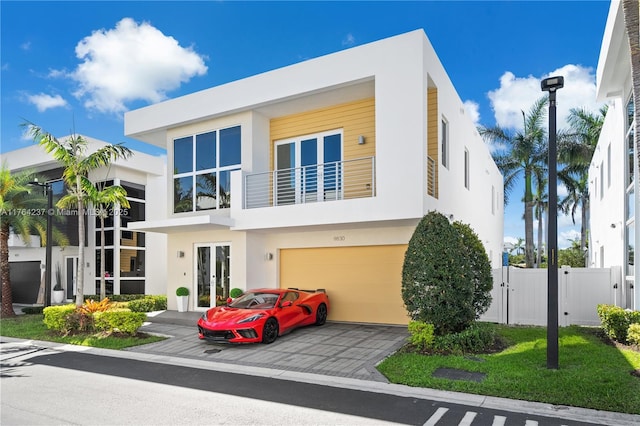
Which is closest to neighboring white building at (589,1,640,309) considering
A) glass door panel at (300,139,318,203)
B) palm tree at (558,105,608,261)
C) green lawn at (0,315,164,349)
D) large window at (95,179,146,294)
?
glass door panel at (300,139,318,203)

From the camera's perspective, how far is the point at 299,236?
13.7 m

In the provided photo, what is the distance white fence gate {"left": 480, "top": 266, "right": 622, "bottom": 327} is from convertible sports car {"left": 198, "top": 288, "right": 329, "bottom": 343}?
18.1 feet

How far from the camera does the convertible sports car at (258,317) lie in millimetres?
9594

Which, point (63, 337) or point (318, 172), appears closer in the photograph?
point (63, 337)

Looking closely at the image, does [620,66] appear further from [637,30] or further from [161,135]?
[161,135]

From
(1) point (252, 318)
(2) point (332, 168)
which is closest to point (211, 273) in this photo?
(1) point (252, 318)

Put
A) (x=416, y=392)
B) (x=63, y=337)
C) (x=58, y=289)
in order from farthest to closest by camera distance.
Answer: (x=58, y=289)
(x=63, y=337)
(x=416, y=392)

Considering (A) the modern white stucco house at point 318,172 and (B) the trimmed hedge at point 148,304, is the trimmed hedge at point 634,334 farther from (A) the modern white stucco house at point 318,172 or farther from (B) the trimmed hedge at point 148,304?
(B) the trimmed hedge at point 148,304

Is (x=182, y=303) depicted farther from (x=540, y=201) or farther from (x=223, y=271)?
(x=540, y=201)

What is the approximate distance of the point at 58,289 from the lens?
794 inches

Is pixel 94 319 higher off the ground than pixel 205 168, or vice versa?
pixel 205 168

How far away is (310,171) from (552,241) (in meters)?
7.84

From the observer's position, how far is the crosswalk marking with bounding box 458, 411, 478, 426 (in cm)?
517

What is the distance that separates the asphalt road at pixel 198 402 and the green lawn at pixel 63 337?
2197mm
